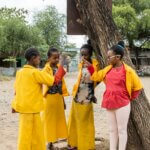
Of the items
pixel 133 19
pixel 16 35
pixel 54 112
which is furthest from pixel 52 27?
pixel 54 112

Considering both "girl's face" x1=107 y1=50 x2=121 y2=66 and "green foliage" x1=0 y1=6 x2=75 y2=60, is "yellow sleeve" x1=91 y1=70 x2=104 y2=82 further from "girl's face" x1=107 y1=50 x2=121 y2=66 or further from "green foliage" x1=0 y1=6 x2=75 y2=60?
"green foliage" x1=0 y1=6 x2=75 y2=60

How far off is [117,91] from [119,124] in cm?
42

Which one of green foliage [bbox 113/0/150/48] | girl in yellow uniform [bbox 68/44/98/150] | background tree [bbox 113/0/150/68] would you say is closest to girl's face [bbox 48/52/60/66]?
girl in yellow uniform [bbox 68/44/98/150]

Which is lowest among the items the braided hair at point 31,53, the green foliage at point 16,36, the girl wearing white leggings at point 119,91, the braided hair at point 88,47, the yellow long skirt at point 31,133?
the yellow long skirt at point 31,133

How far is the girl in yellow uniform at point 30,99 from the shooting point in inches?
222

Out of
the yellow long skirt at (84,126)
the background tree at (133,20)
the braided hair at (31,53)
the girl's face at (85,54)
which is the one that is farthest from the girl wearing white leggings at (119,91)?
the background tree at (133,20)

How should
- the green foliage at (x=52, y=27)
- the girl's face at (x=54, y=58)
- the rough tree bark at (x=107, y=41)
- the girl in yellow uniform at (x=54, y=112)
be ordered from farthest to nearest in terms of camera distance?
1. the green foliage at (x=52, y=27)
2. the girl in yellow uniform at (x=54, y=112)
3. the girl's face at (x=54, y=58)
4. the rough tree bark at (x=107, y=41)

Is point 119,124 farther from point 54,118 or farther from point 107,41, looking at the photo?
point 54,118

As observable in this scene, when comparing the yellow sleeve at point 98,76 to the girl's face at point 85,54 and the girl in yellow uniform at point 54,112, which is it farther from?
the girl in yellow uniform at point 54,112

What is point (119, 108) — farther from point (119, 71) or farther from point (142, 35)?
point (142, 35)

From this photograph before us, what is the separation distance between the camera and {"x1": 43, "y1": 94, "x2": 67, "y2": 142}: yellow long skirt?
21.9ft

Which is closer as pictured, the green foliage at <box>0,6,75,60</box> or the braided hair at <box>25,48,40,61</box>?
the braided hair at <box>25,48,40,61</box>

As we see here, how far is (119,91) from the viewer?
5.38 meters

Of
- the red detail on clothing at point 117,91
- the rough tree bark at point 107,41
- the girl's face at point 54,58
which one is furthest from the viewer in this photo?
the girl's face at point 54,58
